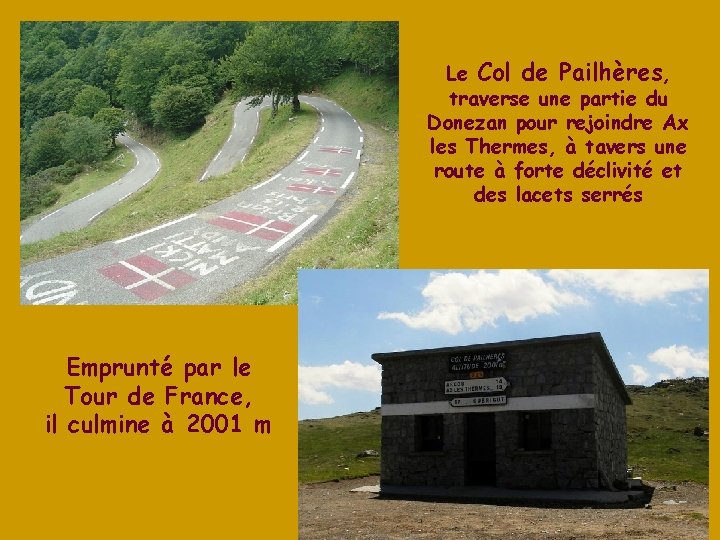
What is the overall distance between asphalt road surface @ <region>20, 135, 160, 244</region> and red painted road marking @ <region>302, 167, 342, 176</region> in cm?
1175

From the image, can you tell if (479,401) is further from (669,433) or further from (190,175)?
(190,175)

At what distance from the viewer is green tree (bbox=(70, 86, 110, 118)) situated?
51.7 metres

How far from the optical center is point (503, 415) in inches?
687

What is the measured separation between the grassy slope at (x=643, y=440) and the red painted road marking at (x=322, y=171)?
12.6 metres

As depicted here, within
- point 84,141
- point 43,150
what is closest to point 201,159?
point 84,141

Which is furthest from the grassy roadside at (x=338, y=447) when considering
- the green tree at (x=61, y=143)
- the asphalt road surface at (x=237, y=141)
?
the green tree at (x=61, y=143)

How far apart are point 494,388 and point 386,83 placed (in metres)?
39.9

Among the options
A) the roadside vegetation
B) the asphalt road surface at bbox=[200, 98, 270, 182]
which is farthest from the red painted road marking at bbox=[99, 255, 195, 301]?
the roadside vegetation

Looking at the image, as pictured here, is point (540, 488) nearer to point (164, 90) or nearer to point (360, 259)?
point (360, 259)

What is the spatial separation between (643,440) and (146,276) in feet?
96.1

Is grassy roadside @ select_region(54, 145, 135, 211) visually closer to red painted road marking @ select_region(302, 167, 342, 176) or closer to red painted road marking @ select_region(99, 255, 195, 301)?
red painted road marking @ select_region(302, 167, 342, 176)

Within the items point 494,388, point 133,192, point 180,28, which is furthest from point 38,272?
point 180,28

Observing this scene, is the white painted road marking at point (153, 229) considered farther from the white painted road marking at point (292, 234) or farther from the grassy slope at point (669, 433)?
the grassy slope at point (669, 433)

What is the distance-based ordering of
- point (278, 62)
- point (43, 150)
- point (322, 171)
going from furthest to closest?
point (43, 150) < point (278, 62) < point (322, 171)
